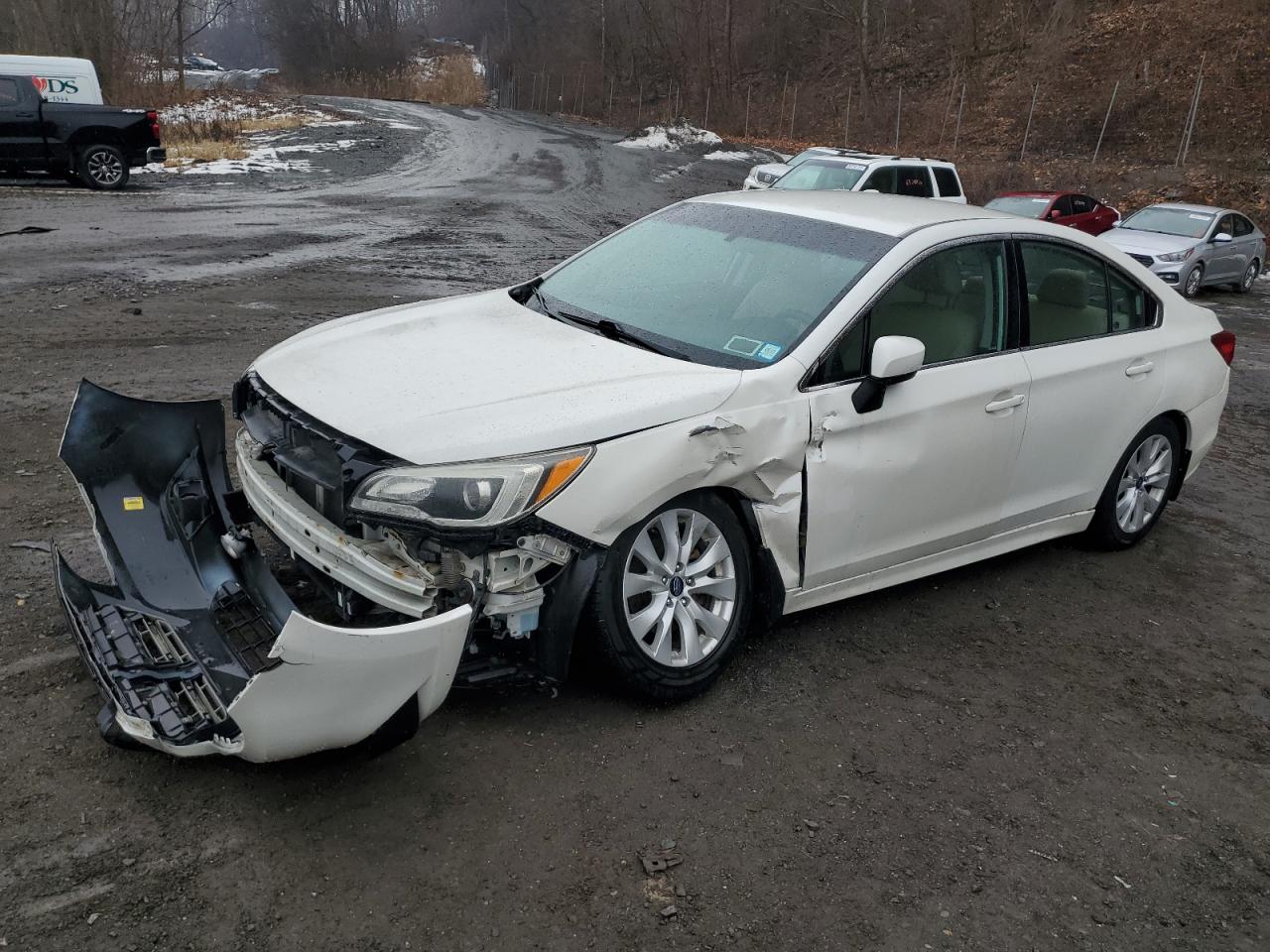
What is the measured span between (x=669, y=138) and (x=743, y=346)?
105ft

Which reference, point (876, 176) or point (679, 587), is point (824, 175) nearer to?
point (876, 176)

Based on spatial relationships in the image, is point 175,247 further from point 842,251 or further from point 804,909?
point 804,909

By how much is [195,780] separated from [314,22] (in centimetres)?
8033

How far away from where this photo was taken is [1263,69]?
30.4 m

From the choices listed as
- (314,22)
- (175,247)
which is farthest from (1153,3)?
(314,22)

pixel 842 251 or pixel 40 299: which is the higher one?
pixel 842 251

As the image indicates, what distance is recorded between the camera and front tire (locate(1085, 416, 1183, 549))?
5.39 m

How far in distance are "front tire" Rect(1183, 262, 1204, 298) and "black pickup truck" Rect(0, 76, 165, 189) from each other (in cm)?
1694

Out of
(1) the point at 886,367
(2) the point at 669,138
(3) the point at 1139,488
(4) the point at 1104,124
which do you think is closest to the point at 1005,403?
(1) the point at 886,367

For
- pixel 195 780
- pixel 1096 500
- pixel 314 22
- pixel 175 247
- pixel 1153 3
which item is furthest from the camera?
pixel 314 22

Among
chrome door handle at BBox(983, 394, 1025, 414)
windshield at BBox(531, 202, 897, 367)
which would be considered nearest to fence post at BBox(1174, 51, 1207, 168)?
chrome door handle at BBox(983, 394, 1025, 414)

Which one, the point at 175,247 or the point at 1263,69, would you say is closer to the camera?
the point at 175,247

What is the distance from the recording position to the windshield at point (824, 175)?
1695 centimetres

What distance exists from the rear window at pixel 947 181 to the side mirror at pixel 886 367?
1496cm
